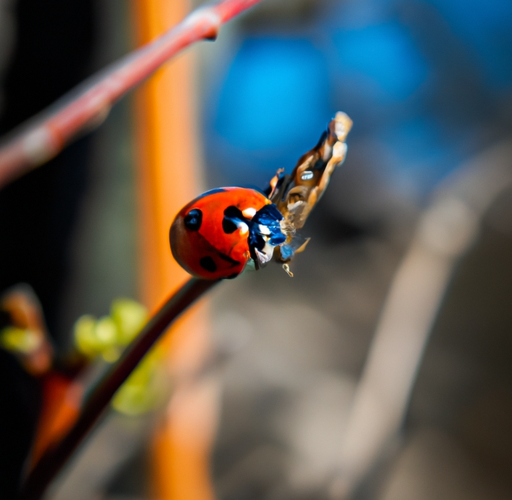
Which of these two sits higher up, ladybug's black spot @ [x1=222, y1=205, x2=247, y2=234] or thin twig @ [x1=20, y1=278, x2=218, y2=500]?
ladybug's black spot @ [x1=222, y1=205, x2=247, y2=234]

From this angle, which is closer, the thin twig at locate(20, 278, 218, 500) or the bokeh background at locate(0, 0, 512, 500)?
the thin twig at locate(20, 278, 218, 500)

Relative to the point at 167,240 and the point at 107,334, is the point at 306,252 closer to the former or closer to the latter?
the point at 167,240

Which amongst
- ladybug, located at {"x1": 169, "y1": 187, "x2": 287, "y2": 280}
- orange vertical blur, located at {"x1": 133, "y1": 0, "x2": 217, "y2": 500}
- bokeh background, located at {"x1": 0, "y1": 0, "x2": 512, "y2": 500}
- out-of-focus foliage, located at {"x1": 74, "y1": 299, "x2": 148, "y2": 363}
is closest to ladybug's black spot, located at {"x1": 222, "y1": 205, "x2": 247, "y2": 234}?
ladybug, located at {"x1": 169, "y1": 187, "x2": 287, "y2": 280}

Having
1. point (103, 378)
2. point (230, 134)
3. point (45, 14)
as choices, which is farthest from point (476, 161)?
point (103, 378)

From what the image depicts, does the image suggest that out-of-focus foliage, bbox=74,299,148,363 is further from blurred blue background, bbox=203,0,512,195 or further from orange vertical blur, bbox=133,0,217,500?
blurred blue background, bbox=203,0,512,195

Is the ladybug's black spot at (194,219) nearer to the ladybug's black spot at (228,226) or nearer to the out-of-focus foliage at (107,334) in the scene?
the ladybug's black spot at (228,226)

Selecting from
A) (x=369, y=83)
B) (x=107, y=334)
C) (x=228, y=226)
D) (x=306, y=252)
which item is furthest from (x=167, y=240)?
(x=369, y=83)

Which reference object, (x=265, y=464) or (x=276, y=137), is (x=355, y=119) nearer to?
(x=276, y=137)

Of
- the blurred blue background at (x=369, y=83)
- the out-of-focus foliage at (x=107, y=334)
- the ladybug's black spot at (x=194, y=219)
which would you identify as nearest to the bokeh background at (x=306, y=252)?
the blurred blue background at (x=369, y=83)
